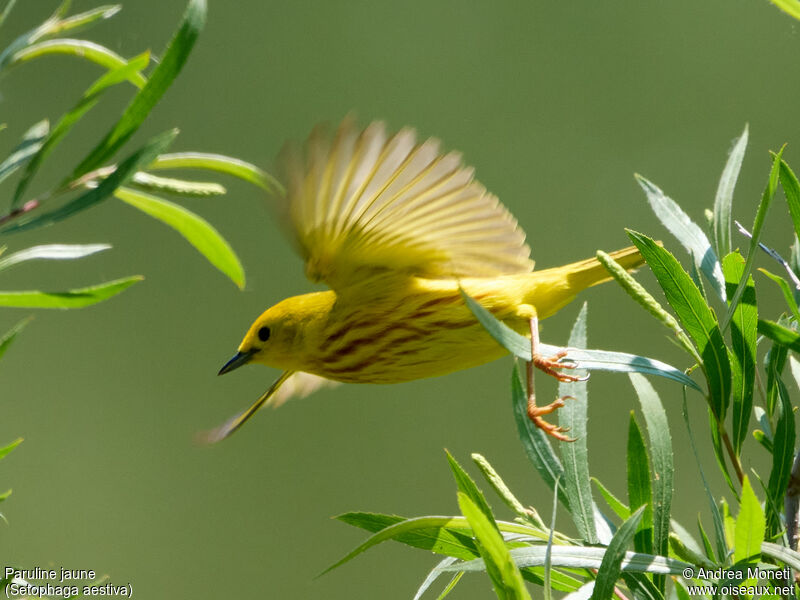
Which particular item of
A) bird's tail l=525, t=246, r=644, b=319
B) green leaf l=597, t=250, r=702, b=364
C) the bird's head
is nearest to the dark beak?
the bird's head

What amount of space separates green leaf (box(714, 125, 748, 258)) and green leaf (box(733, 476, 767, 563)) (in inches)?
7.3

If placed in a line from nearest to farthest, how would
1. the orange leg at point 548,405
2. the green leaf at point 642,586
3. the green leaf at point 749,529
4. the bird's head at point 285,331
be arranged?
the green leaf at point 749,529
the green leaf at point 642,586
the orange leg at point 548,405
the bird's head at point 285,331

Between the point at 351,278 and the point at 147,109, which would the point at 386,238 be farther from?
the point at 147,109

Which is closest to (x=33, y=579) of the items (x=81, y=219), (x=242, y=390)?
(x=242, y=390)

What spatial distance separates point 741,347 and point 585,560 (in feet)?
0.54

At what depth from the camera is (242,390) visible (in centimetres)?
293

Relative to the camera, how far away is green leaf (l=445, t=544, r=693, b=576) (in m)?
0.51

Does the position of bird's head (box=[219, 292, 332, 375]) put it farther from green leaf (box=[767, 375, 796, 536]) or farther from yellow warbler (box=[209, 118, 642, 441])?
green leaf (box=[767, 375, 796, 536])

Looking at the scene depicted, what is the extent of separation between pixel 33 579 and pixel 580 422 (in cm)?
43

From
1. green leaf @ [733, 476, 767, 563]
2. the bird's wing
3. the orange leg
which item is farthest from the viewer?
the bird's wing

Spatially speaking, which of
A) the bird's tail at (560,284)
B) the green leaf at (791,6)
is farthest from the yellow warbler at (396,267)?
the green leaf at (791,6)

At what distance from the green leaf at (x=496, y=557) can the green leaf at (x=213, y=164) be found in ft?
1.01

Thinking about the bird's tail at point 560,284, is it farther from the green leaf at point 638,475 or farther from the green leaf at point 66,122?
the green leaf at point 66,122

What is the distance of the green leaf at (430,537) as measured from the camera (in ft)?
1.89
